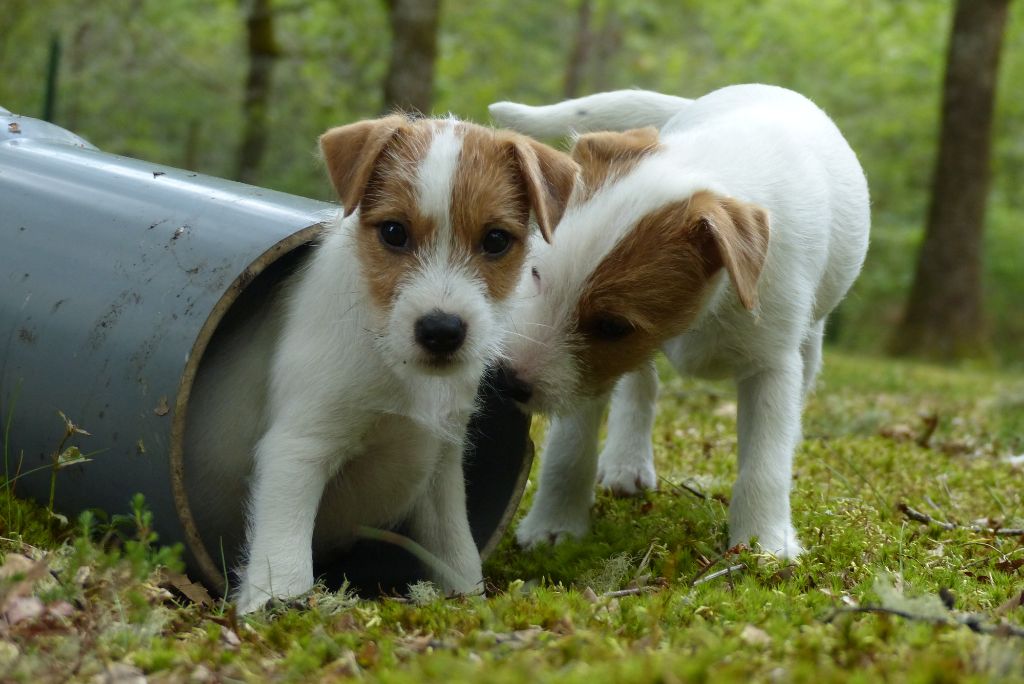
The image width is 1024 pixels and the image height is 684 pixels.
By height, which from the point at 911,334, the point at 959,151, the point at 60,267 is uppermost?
the point at 959,151

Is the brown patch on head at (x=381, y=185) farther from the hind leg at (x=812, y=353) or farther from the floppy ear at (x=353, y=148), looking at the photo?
the hind leg at (x=812, y=353)

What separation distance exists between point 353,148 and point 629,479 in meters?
2.59

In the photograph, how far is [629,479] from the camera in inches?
234

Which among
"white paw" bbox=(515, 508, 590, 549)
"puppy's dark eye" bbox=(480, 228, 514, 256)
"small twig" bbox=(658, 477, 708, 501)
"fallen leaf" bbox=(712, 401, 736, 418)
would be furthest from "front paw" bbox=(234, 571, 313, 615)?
"fallen leaf" bbox=(712, 401, 736, 418)

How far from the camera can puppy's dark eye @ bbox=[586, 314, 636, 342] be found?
4.37m

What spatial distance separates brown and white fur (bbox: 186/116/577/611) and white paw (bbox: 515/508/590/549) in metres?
0.75

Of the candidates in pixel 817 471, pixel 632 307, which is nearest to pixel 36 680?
pixel 632 307

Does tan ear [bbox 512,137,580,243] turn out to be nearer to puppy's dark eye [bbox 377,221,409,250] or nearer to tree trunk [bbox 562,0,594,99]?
puppy's dark eye [bbox 377,221,409,250]

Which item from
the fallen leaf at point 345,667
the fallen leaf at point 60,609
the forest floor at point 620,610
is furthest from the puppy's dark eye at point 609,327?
the fallen leaf at point 60,609

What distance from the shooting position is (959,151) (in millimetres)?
15070

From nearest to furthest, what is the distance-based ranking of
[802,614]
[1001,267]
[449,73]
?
[802,614]
[449,73]
[1001,267]

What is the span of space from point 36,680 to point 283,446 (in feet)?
4.41

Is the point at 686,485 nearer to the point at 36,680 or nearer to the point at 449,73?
the point at 36,680

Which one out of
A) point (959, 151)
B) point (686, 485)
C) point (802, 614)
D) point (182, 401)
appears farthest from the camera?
point (959, 151)
